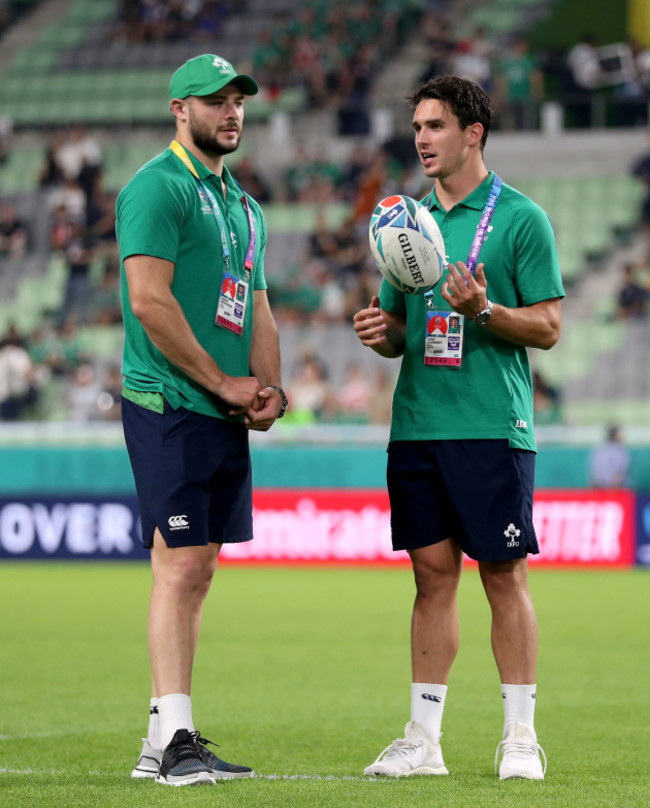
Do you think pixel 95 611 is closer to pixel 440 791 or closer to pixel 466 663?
pixel 466 663

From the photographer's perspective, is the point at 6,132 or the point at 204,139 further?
the point at 6,132

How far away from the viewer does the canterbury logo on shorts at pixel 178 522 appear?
496cm

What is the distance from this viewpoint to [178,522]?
497 cm

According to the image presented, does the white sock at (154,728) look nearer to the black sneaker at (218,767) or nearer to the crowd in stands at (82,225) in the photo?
the black sneaker at (218,767)

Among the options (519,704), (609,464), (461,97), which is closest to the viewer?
(519,704)

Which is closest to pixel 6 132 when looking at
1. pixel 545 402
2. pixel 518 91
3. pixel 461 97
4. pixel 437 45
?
pixel 437 45

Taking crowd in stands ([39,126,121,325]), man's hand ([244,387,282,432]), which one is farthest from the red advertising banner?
man's hand ([244,387,282,432])

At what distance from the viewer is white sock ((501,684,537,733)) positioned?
5164 millimetres

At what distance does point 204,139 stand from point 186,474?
122 centimetres

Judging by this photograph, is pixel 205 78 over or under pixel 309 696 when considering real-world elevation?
over

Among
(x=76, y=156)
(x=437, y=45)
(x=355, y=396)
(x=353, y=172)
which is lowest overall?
(x=355, y=396)

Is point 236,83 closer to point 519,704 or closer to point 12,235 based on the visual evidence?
point 519,704

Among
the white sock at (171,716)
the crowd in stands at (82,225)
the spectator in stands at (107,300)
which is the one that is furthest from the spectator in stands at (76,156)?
the white sock at (171,716)

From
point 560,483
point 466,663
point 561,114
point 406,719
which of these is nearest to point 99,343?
point 560,483
